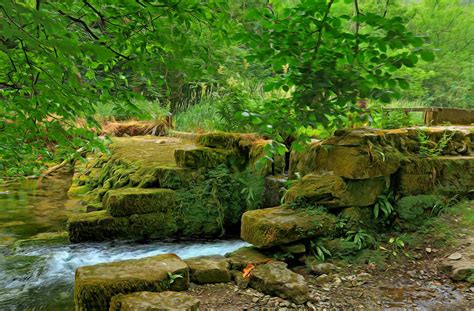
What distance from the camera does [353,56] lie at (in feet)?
5.67

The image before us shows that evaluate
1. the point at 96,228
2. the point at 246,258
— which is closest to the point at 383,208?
the point at 246,258

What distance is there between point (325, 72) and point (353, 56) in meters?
0.15

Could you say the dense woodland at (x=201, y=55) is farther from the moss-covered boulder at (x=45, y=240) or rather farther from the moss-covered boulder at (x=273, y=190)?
the moss-covered boulder at (x=273, y=190)

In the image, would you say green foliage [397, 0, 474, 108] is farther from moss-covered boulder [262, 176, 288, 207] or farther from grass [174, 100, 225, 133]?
moss-covered boulder [262, 176, 288, 207]

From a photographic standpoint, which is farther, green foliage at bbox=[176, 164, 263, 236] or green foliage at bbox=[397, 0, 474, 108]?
green foliage at bbox=[397, 0, 474, 108]

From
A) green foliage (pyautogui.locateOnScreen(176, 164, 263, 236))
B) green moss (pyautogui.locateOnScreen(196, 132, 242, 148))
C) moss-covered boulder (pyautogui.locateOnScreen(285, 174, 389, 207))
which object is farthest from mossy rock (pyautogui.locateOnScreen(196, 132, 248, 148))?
moss-covered boulder (pyautogui.locateOnScreen(285, 174, 389, 207))

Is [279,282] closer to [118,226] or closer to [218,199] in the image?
[218,199]

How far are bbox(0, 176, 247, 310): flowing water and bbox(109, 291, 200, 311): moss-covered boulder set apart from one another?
43.1 inches

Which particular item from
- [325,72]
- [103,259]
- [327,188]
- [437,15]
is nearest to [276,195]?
[327,188]

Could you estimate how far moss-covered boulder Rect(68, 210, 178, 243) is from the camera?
15.5ft

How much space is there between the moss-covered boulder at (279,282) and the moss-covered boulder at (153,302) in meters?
0.67

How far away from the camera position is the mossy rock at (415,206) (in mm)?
3895

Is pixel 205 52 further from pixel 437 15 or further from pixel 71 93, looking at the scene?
pixel 437 15

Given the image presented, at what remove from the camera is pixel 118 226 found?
15.7 ft
